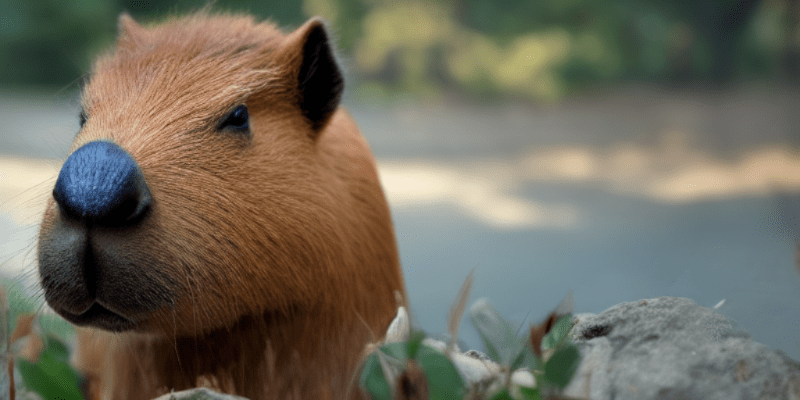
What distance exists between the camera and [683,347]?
0.41 meters

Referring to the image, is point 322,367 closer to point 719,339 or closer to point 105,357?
point 105,357

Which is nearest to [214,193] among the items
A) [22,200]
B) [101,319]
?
[101,319]

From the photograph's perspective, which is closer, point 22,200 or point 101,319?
point 101,319

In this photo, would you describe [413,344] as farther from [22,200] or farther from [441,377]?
[22,200]

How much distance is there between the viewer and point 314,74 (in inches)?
29.3

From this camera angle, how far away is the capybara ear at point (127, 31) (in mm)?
765

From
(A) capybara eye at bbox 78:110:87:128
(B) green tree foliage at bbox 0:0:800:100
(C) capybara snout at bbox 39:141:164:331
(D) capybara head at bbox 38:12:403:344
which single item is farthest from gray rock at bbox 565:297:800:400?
(B) green tree foliage at bbox 0:0:800:100

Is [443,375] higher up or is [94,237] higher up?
[94,237]

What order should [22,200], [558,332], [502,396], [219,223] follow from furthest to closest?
[22,200] < [219,223] < [558,332] < [502,396]

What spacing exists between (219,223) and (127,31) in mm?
337

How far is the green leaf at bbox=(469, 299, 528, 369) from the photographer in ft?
1.59

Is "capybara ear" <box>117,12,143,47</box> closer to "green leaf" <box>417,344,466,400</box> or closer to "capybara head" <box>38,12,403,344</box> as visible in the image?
"capybara head" <box>38,12,403,344</box>

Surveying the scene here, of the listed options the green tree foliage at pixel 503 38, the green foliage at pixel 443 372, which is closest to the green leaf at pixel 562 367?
the green foliage at pixel 443 372

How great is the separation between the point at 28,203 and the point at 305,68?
0.34 meters
